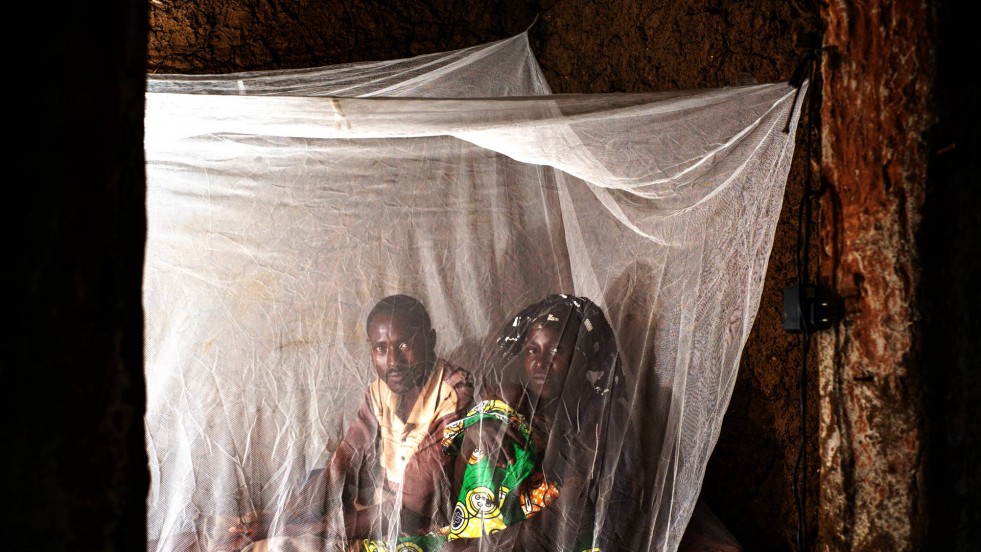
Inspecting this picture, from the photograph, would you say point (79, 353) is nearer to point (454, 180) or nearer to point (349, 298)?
point (349, 298)

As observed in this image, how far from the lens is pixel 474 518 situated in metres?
1.95

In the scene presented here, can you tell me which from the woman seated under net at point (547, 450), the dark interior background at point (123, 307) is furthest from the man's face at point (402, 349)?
the dark interior background at point (123, 307)

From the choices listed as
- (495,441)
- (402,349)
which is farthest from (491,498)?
(402,349)

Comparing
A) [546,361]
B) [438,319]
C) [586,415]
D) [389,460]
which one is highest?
[438,319]

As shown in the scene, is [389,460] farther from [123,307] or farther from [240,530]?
Result: [123,307]

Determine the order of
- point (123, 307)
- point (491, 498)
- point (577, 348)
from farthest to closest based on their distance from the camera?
1. point (577, 348)
2. point (491, 498)
3. point (123, 307)

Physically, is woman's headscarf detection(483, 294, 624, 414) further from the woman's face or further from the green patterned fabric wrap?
the green patterned fabric wrap

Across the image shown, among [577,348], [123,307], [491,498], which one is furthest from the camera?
[577,348]

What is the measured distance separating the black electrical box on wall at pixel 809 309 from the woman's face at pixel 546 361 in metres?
0.72

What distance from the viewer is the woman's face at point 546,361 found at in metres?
2.02

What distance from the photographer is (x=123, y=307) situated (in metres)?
0.93

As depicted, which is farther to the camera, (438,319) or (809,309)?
(438,319)

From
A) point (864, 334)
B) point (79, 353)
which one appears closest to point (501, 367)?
point (864, 334)

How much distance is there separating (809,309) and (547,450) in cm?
80
